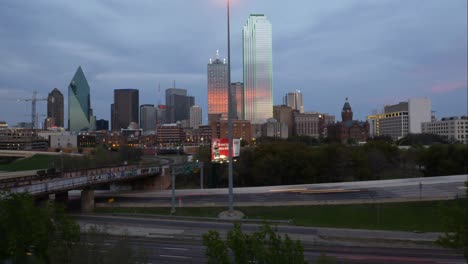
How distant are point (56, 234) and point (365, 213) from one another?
88.1 feet

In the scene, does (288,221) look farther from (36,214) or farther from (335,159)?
(335,159)

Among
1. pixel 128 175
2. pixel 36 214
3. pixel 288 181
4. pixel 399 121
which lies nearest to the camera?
pixel 36 214

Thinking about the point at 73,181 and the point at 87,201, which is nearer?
the point at 73,181

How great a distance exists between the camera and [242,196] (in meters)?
40.0

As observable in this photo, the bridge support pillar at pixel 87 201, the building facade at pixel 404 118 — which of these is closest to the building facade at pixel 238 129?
the building facade at pixel 404 118

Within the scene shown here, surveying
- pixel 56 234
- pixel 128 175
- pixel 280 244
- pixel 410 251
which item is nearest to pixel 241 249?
pixel 280 244

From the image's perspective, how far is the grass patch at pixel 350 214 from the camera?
91.2ft

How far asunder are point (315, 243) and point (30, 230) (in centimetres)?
1583

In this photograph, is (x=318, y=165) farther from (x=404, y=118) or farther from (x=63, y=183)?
(x=404, y=118)

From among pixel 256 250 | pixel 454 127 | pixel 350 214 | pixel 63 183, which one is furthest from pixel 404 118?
pixel 256 250

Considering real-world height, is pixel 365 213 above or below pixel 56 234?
below

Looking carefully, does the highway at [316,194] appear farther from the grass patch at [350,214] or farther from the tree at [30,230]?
the tree at [30,230]

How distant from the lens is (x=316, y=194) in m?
39.7

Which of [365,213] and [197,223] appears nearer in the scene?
[197,223]
